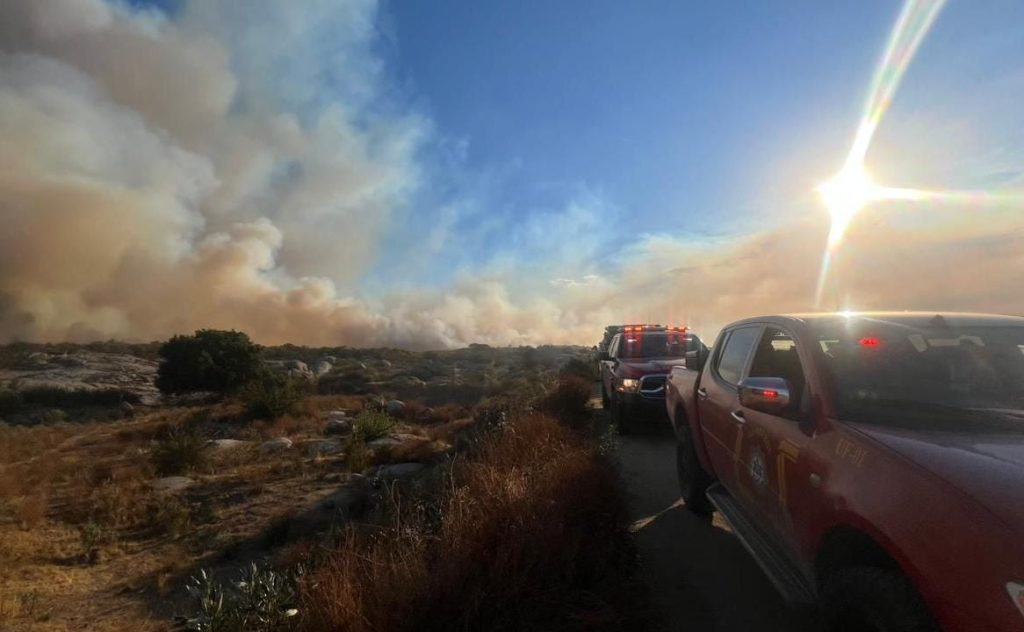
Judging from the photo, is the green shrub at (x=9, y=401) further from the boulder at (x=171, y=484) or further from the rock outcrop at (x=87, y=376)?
the boulder at (x=171, y=484)

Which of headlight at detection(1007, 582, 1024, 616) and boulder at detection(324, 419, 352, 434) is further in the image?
boulder at detection(324, 419, 352, 434)

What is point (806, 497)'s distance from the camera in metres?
2.86

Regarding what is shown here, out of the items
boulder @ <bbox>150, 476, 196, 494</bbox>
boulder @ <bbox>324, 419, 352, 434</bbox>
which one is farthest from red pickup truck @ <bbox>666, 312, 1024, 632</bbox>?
boulder @ <bbox>324, 419, 352, 434</bbox>

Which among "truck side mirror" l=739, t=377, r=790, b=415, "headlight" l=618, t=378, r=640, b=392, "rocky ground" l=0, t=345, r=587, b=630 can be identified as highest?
"truck side mirror" l=739, t=377, r=790, b=415

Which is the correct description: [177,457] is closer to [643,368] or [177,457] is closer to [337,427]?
[337,427]

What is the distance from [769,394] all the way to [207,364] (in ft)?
115

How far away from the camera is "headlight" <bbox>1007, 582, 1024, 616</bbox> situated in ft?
5.22

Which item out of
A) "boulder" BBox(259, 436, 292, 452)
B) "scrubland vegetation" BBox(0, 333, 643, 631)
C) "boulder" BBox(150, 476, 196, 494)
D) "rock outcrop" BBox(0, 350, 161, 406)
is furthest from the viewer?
"rock outcrop" BBox(0, 350, 161, 406)

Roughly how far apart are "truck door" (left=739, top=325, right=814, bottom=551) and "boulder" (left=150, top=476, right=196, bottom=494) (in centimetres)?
952

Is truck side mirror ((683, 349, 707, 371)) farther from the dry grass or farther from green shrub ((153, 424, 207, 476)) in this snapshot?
green shrub ((153, 424, 207, 476))

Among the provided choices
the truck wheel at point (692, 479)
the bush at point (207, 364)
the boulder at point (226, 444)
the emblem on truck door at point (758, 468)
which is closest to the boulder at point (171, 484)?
the boulder at point (226, 444)

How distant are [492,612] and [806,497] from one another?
185cm

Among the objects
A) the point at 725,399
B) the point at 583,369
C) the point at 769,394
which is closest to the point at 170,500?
the point at 725,399

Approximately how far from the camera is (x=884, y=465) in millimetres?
2283
